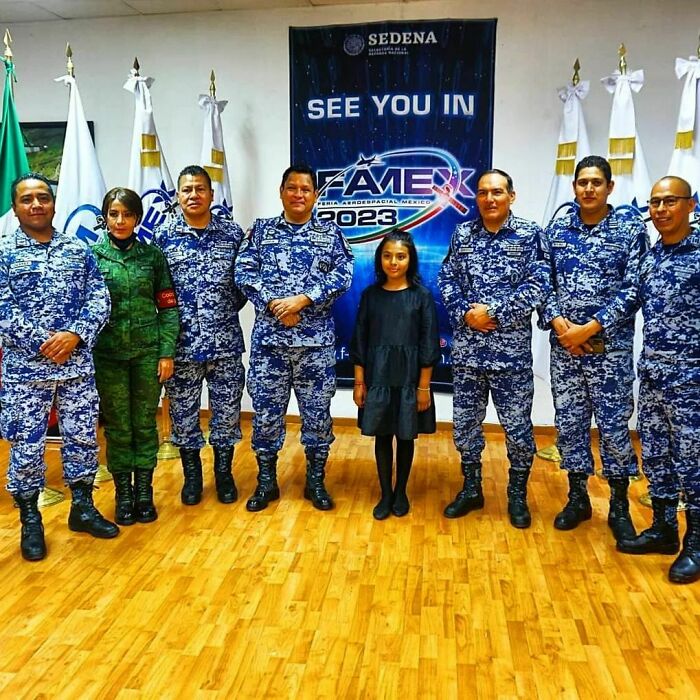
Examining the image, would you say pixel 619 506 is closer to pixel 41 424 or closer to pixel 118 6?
pixel 41 424

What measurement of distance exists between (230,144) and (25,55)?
1.59 m

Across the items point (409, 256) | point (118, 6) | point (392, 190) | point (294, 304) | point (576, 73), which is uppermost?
point (118, 6)

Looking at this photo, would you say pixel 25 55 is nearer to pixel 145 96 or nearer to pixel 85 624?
pixel 145 96

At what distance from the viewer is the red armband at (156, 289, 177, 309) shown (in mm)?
3121

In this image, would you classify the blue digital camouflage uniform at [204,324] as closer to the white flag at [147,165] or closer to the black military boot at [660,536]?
the white flag at [147,165]

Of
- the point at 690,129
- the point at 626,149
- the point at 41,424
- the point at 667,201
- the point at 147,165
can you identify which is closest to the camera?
the point at 667,201

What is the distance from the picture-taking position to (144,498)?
3.21 m

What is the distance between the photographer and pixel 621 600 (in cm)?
249

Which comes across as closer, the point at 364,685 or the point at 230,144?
the point at 364,685

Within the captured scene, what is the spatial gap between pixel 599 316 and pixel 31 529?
2.54 metres

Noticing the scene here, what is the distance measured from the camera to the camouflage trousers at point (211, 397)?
328cm

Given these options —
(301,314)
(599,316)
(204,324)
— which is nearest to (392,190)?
(301,314)

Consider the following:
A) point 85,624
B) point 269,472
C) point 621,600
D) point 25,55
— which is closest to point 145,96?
point 25,55

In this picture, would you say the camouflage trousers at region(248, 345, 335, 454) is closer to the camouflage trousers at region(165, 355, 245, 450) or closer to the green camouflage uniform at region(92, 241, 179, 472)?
the camouflage trousers at region(165, 355, 245, 450)
